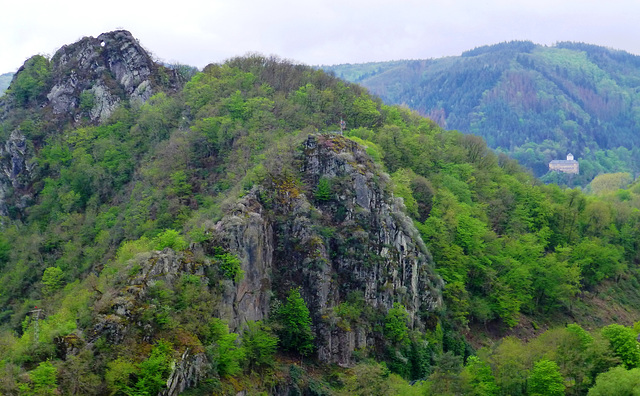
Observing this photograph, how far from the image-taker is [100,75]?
106 meters

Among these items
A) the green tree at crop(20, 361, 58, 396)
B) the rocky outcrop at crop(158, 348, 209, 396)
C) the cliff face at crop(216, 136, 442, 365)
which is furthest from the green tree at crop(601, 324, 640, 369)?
the green tree at crop(20, 361, 58, 396)

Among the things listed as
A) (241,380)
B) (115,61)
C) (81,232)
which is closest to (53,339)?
(241,380)

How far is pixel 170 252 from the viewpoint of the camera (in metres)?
48.8

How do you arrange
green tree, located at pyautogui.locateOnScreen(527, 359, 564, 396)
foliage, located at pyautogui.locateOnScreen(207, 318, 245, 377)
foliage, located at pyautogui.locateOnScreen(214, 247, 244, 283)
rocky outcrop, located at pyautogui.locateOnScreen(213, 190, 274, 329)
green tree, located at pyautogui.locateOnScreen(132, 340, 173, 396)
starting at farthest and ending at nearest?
rocky outcrop, located at pyautogui.locateOnScreen(213, 190, 274, 329) → foliage, located at pyautogui.locateOnScreen(214, 247, 244, 283) → foliage, located at pyautogui.locateOnScreen(207, 318, 245, 377) → green tree, located at pyautogui.locateOnScreen(527, 359, 564, 396) → green tree, located at pyautogui.locateOnScreen(132, 340, 173, 396)

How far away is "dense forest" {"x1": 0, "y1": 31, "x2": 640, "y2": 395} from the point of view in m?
45.0

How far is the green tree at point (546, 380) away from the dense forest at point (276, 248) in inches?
7.9

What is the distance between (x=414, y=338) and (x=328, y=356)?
9078 millimetres

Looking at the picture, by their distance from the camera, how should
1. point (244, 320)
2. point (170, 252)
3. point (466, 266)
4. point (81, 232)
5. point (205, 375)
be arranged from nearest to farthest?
point (205, 375) → point (170, 252) → point (244, 320) → point (466, 266) → point (81, 232)

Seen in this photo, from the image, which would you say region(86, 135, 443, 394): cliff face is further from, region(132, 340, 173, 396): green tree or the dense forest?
region(132, 340, 173, 396): green tree

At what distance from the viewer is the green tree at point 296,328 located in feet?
186

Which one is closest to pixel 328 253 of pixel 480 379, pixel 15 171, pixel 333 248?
pixel 333 248

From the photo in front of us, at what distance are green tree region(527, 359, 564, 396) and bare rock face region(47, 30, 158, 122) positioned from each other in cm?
7748

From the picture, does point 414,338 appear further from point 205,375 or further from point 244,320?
point 205,375

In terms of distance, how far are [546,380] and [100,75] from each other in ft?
289
